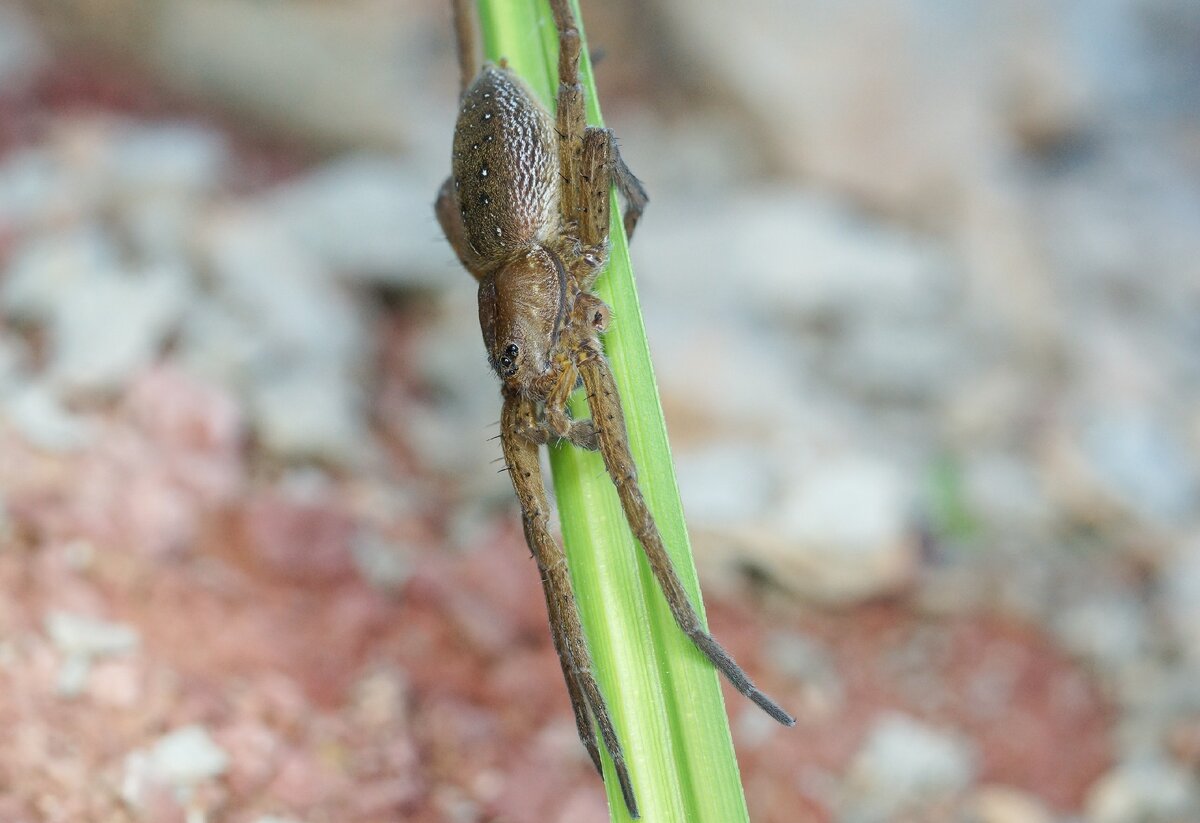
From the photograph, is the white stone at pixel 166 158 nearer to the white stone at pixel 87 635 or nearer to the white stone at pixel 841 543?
the white stone at pixel 87 635

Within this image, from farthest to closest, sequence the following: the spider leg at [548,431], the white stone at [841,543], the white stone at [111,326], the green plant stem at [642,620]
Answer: the white stone at [841,543] → the white stone at [111,326] → the spider leg at [548,431] → the green plant stem at [642,620]

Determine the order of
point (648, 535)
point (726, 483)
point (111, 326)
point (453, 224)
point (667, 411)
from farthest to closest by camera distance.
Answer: point (667, 411), point (726, 483), point (111, 326), point (453, 224), point (648, 535)

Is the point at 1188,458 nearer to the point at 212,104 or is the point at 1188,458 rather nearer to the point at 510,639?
the point at 510,639

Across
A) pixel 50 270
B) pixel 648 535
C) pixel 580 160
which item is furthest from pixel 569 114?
pixel 50 270

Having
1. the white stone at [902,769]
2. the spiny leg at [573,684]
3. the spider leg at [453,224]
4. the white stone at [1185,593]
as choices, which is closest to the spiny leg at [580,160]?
the spider leg at [453,224]

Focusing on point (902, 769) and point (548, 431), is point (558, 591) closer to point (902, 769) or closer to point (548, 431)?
point (548, 431)

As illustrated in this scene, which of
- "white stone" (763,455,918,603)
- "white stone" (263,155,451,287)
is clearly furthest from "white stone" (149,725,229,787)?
"white stone" (263,155,451,287)
